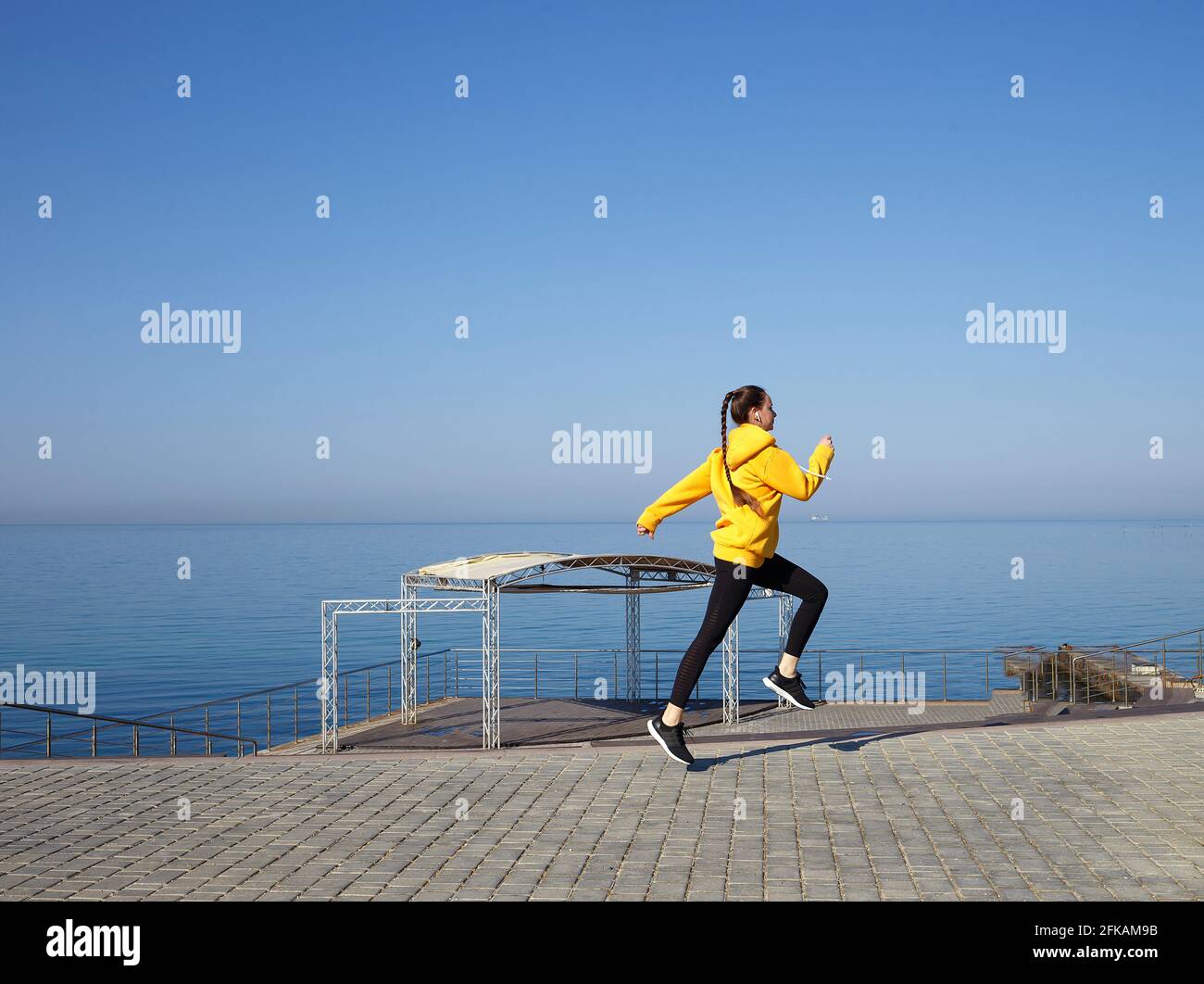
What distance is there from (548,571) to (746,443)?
1686 centimetres

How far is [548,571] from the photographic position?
76.5 ft

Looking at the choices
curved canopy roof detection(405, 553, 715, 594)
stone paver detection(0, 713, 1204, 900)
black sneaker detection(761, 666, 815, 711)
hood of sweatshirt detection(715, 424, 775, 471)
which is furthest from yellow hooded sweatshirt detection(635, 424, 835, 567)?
curved canopy roof detection(405, 553, 715, 594)

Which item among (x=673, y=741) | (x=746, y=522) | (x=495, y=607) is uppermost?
(x=746, y=522)

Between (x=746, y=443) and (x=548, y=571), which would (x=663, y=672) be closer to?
(x=548, y=571)

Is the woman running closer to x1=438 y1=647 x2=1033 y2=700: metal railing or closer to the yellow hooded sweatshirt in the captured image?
the yellow hooded sweatshirt

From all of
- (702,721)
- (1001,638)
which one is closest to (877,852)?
(702,721)

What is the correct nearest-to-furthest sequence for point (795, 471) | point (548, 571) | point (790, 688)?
point (795, 471) < point (790, 688) < point (548, 571)

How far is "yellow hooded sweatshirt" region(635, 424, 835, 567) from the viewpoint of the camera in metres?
6.54

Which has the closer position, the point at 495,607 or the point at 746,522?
the point at 746,522

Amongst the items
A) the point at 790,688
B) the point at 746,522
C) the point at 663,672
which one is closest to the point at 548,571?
the point at 790,688

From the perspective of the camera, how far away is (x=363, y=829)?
232 inches

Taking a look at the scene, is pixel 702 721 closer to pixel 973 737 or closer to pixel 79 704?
pixel 973 737

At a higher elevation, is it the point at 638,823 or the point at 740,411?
the point at 740,411

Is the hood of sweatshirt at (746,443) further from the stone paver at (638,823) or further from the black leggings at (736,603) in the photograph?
the stone paver at (638,823)
